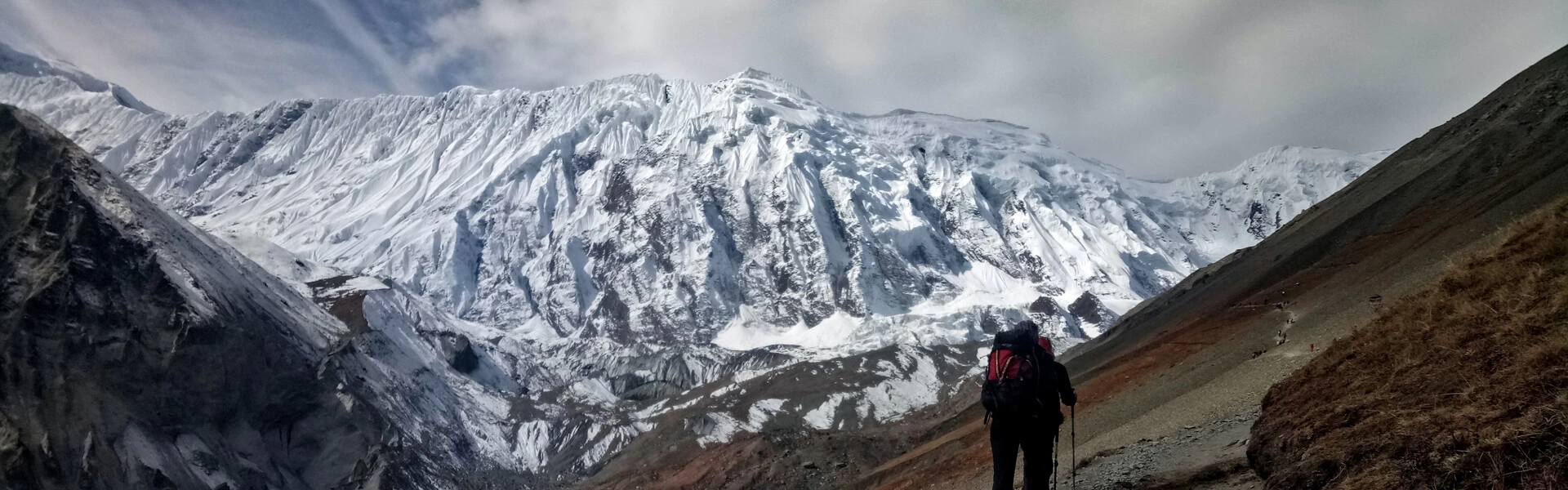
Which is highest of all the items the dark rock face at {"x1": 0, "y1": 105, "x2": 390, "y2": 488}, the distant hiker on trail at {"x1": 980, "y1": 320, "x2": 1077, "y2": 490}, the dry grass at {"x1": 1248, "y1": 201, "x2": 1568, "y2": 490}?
the dark rock face at {"x1": 0, "y1": 105, "x2": 390, "y2": 488}

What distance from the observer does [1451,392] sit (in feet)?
28.7

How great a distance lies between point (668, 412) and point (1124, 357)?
133 meters

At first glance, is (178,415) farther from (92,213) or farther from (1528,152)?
(1528,152)

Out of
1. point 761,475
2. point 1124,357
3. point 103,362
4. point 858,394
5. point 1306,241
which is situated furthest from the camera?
point 858,394

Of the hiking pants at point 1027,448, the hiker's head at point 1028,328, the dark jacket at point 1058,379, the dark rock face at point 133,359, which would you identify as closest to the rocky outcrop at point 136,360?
the dark rock face at point 133,359

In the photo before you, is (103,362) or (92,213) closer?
(103,362)

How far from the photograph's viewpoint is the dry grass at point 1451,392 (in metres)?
7.53

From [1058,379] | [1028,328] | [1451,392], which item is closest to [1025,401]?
[1058,379]

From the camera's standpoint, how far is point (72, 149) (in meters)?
79.6

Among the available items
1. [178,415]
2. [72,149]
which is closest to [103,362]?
[178,415]

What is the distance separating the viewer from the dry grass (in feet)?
24.7

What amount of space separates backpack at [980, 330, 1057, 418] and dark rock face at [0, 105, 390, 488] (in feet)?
207

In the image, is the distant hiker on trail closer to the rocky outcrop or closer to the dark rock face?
the rocky outcrop

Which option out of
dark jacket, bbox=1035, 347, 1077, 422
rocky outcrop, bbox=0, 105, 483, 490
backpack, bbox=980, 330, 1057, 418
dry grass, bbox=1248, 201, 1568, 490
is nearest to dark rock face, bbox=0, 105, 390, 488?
rocky outcrop, bbox=0, 105, 483, 490
